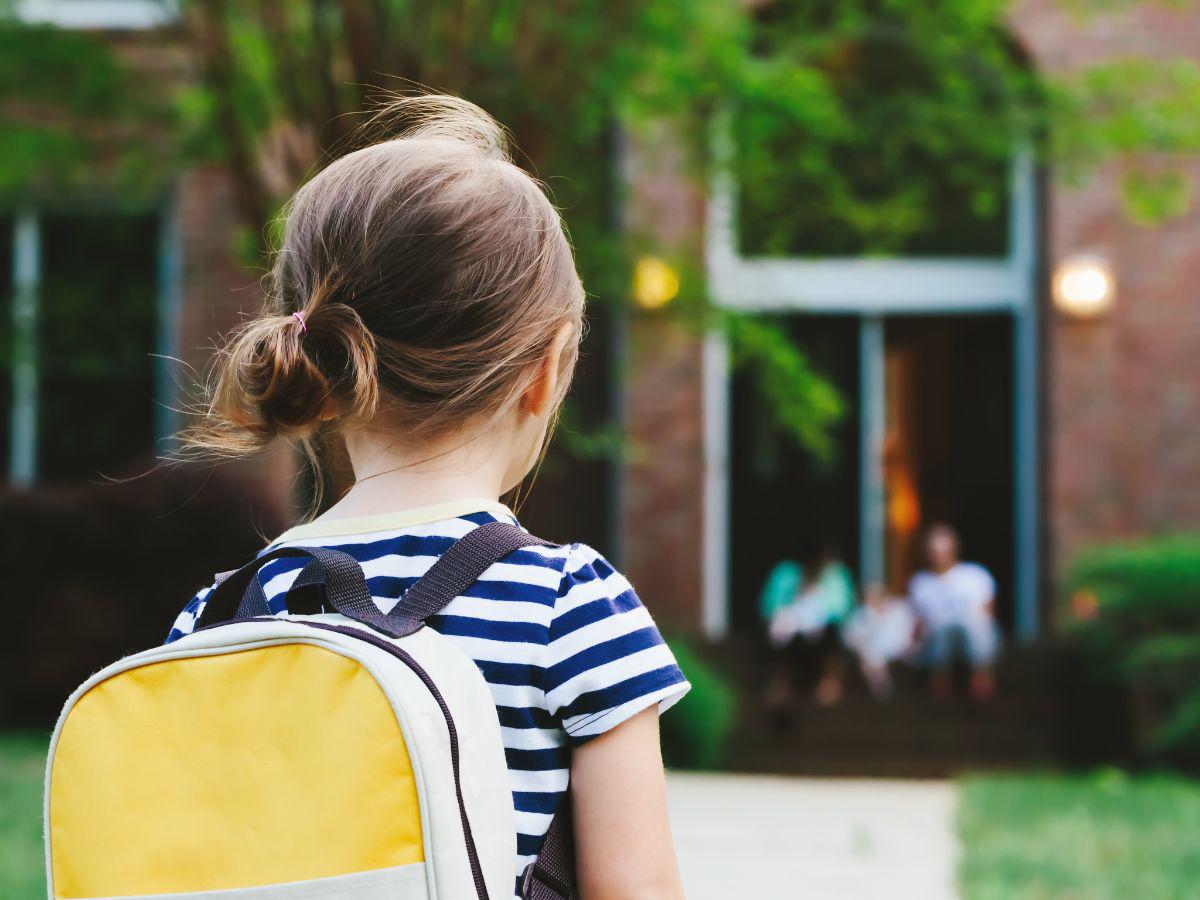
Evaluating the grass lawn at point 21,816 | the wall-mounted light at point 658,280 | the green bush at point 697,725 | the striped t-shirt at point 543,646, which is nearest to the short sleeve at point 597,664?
the striped t-shirt at point 543,646

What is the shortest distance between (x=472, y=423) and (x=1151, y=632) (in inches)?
368

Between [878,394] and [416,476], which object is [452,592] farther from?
[878,394]

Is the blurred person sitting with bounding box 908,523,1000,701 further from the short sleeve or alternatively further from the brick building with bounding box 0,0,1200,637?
the short sleeve

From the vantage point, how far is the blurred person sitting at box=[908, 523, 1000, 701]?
10516 mm

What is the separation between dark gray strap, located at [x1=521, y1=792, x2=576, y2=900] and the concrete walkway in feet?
14.3

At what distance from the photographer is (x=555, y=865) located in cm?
138

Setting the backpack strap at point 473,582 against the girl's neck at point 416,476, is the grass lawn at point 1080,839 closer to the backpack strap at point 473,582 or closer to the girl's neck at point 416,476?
the backpack strap at point 473,582

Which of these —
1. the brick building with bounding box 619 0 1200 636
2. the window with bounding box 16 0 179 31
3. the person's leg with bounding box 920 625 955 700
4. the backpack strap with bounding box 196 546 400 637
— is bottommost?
the person's leg with bounding box 920 625 955 700

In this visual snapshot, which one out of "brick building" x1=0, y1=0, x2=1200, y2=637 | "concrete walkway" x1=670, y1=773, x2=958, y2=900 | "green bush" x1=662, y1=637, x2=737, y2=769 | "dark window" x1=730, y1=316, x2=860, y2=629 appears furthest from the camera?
"dark window" x1=730, y1=316, x2=860, y2=629

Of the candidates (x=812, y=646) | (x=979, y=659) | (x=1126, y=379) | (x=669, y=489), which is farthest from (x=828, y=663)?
(x=1126, y=379)

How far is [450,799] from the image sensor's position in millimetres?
1261

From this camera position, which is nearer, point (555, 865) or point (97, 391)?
point (555, 865)

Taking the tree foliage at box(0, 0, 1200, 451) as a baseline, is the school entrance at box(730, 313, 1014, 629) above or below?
below

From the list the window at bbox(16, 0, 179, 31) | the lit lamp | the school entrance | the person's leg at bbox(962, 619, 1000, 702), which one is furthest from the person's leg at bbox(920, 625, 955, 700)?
the window at bbox(16, 0, 179, 31)
